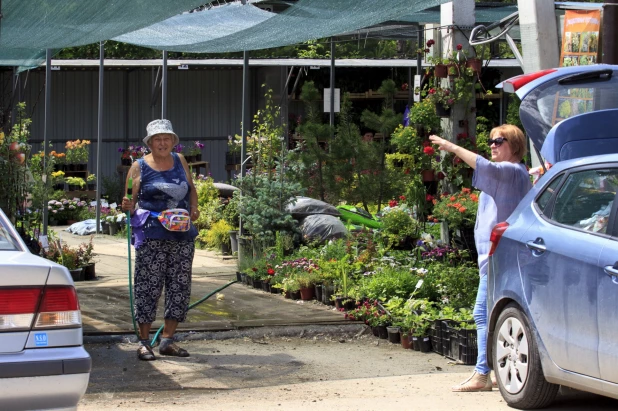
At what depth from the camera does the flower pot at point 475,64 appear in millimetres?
10258

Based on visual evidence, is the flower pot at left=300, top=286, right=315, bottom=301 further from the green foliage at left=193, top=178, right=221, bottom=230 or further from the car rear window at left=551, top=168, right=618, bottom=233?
the green foliage at left=193, top=178, right=221, bottom=230

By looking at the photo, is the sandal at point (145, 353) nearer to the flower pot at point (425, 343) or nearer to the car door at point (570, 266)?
the flower pot at point (425, 343)

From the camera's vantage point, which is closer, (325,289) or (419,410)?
(419,410)

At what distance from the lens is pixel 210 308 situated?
971cm

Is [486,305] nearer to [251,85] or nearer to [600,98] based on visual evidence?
[600,98]

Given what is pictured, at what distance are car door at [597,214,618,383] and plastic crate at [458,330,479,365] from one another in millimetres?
2240

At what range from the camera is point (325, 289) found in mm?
9906

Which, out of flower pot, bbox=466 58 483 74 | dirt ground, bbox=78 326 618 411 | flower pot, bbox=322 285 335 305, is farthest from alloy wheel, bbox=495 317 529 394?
flower pot, bbox=466 58 483 74

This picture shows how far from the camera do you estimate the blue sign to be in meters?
4.48

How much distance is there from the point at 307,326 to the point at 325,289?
1.24m

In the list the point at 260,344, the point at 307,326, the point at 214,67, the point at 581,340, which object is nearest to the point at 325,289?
the point at 307,326

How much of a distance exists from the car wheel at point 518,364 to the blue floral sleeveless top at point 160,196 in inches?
105

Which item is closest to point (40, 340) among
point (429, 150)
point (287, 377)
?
point (287, 377)

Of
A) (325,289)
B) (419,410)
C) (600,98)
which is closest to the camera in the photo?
(419,410)
